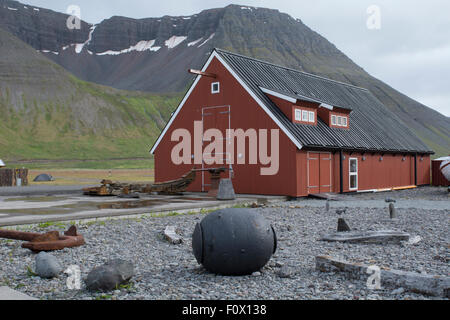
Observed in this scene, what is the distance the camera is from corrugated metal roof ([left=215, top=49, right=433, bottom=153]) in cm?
2367

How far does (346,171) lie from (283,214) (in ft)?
36.1

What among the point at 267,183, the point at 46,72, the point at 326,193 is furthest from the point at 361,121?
the point at 46,72

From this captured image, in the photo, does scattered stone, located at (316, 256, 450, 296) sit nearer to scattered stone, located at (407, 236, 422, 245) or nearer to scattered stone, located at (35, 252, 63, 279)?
scattered stone, located at (407, 236, 422, 245)

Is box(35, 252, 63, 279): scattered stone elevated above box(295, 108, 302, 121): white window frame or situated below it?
below

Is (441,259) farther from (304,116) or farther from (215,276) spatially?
(304,116)

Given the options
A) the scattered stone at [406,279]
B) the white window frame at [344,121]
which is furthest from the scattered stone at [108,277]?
the white window frame at [344,121]

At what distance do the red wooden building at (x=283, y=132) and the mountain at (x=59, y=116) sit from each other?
91.7 meters

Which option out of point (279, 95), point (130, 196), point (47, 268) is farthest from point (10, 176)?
point (47, 268)

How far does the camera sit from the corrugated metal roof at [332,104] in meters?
23.7

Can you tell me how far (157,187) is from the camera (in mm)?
22594

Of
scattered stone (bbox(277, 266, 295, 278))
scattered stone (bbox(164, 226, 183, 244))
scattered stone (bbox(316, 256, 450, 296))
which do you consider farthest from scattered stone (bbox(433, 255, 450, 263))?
scattered stone (bbox(164, 226, 183, 244))

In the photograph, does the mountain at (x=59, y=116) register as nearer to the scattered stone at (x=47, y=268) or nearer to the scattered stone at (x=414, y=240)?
the scattered stone at (x=47, y=268)

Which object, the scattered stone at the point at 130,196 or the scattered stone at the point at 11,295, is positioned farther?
the scattered stone at the point at 130,196

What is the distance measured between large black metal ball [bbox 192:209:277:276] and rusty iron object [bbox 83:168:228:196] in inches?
588
